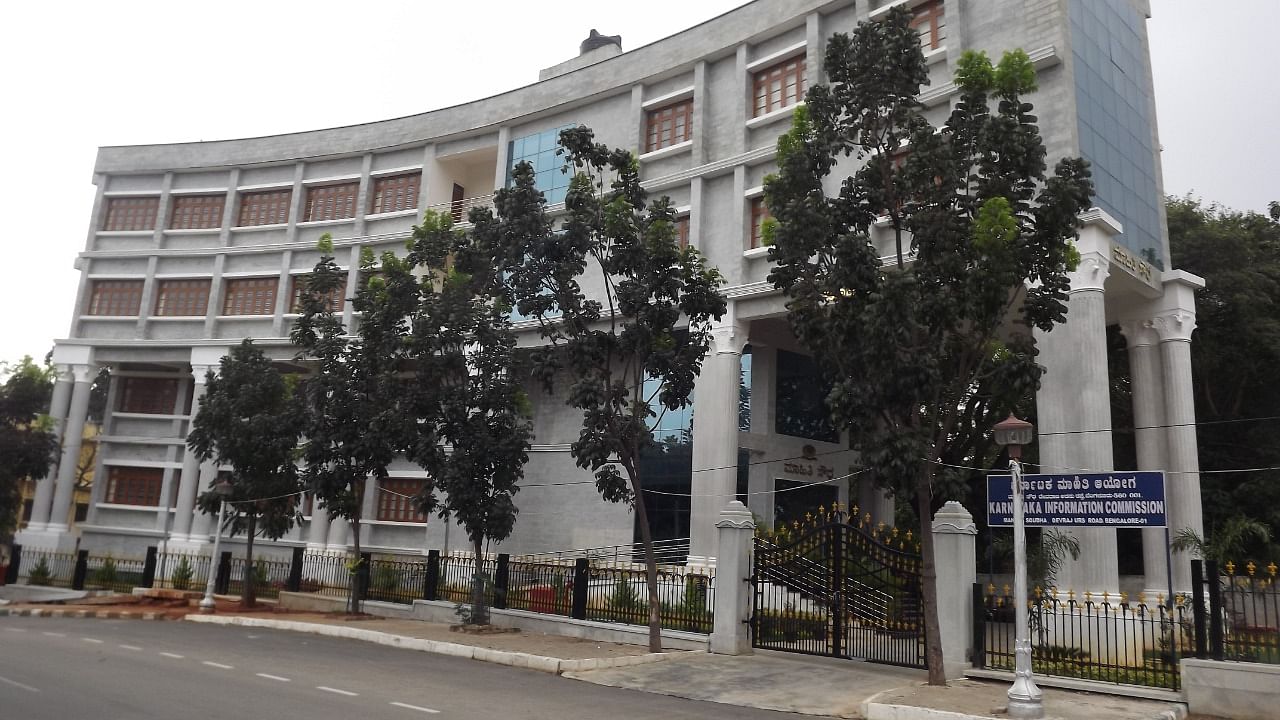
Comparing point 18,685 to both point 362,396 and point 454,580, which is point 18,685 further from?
point 454,580

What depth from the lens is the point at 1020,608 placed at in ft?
36.9

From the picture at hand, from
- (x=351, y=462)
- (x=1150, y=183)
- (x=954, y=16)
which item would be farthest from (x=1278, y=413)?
(x=351, y=462)

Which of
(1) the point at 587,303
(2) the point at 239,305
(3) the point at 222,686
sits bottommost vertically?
(3) the point at 222,686

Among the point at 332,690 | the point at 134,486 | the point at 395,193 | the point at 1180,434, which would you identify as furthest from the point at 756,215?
the point at 134,486

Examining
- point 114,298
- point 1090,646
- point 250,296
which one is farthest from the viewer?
point 114,298

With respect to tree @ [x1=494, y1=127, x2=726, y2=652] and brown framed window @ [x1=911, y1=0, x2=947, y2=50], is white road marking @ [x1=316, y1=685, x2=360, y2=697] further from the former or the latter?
brown framed window @ [x1=911, y1=0, x2=947, y2=50]

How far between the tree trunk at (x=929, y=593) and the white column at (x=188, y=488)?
98.1 feet

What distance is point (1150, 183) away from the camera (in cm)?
2334

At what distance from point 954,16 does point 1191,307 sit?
30.8ft

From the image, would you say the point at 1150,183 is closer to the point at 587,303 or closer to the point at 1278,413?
the point at 1278,413

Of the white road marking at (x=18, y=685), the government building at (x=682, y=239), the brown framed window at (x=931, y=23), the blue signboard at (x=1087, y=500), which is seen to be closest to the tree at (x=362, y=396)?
the government building at (x=682, y=239)

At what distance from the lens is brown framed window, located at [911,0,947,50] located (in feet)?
74.8

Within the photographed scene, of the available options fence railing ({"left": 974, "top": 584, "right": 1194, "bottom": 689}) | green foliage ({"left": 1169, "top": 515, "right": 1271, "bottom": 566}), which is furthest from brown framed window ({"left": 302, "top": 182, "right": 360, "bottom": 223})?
green foliage ({"left": 1169, "top": 515, "right": 1271, "bottom": 566})

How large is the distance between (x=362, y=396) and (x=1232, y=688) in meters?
18.9
